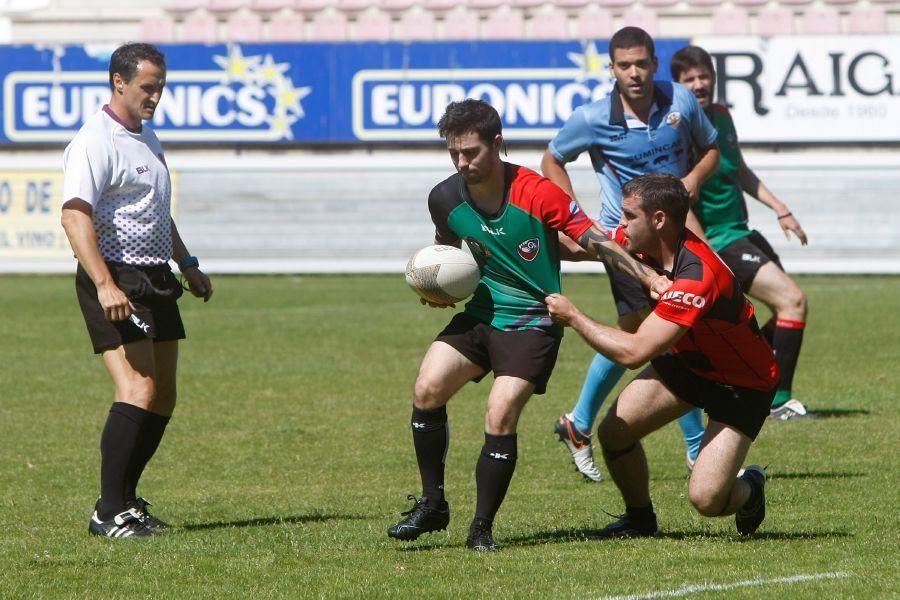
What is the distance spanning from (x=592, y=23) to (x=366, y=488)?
22588 millimetres

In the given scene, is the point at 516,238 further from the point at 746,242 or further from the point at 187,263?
the point at 746,242

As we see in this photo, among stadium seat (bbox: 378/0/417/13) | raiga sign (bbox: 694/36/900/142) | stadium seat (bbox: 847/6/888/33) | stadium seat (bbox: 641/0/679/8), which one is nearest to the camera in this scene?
raiga sign (bbox: 694/36/900/142)

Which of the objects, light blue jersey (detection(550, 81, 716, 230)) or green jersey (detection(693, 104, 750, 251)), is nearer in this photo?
light blue jersey (detection(550, 81, 716, 230))

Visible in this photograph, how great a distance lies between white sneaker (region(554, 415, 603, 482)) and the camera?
8.60 m

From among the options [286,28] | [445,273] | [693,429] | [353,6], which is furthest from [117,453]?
[353,6]

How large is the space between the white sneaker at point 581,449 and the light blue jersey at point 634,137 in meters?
1.16

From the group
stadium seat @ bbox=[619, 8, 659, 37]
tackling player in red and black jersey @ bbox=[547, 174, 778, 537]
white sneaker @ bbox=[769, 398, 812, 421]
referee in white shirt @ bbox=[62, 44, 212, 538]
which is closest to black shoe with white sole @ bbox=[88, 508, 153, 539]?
referee in white shirt @ bbox=[62, 44, 212, 538]

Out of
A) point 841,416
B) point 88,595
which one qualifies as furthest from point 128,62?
point 841,416

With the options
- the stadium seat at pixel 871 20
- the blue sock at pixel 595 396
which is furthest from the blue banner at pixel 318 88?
the blue sock at pixel 595 396

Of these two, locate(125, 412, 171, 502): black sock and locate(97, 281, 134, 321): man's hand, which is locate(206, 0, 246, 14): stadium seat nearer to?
locate(125, 412, 171, 502): black sock

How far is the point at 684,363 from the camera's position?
675 centimetres

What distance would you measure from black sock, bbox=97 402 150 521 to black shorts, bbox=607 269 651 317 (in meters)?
2.61

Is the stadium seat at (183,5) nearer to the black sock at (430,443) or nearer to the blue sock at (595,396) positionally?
the blue sock at (595,396)

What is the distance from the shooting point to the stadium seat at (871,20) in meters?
29.0
